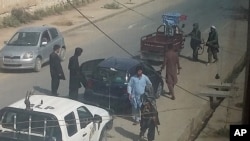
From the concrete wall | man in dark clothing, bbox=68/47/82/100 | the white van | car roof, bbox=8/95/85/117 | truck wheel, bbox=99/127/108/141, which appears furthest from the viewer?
the concrete wall

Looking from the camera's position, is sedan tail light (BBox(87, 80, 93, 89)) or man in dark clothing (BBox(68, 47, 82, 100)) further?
sedan tail light (BBox(87, 80, 93, 89))

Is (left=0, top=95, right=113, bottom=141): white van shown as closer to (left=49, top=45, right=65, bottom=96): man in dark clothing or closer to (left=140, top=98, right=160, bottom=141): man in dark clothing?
(left=140, top=98, right=160, bottom=141): man in dark clothing

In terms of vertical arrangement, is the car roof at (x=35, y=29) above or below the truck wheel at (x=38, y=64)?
above

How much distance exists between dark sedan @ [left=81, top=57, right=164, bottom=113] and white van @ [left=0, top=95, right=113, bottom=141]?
147 millimetres

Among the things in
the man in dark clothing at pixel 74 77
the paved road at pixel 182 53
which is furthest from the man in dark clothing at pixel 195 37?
the man in dark clothing at pixel 74 77

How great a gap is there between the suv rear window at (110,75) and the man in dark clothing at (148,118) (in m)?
0.36

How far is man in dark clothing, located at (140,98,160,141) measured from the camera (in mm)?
2620

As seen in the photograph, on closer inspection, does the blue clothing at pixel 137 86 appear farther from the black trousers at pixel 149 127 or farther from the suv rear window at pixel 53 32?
the suv rear window at pixel 53 32

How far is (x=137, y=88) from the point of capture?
9.22 ft

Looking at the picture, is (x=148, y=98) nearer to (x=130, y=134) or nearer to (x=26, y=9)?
(x=130, y=134)

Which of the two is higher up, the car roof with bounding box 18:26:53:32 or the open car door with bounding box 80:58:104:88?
the car roof with bounding box 18:26:53:32

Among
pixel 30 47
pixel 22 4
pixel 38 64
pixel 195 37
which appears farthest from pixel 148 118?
pixel 22 4

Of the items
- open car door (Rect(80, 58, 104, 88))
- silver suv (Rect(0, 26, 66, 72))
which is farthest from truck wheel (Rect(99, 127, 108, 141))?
silver suv (Rect(0, 26, 66, 72))

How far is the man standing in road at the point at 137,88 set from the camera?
2697 mm
